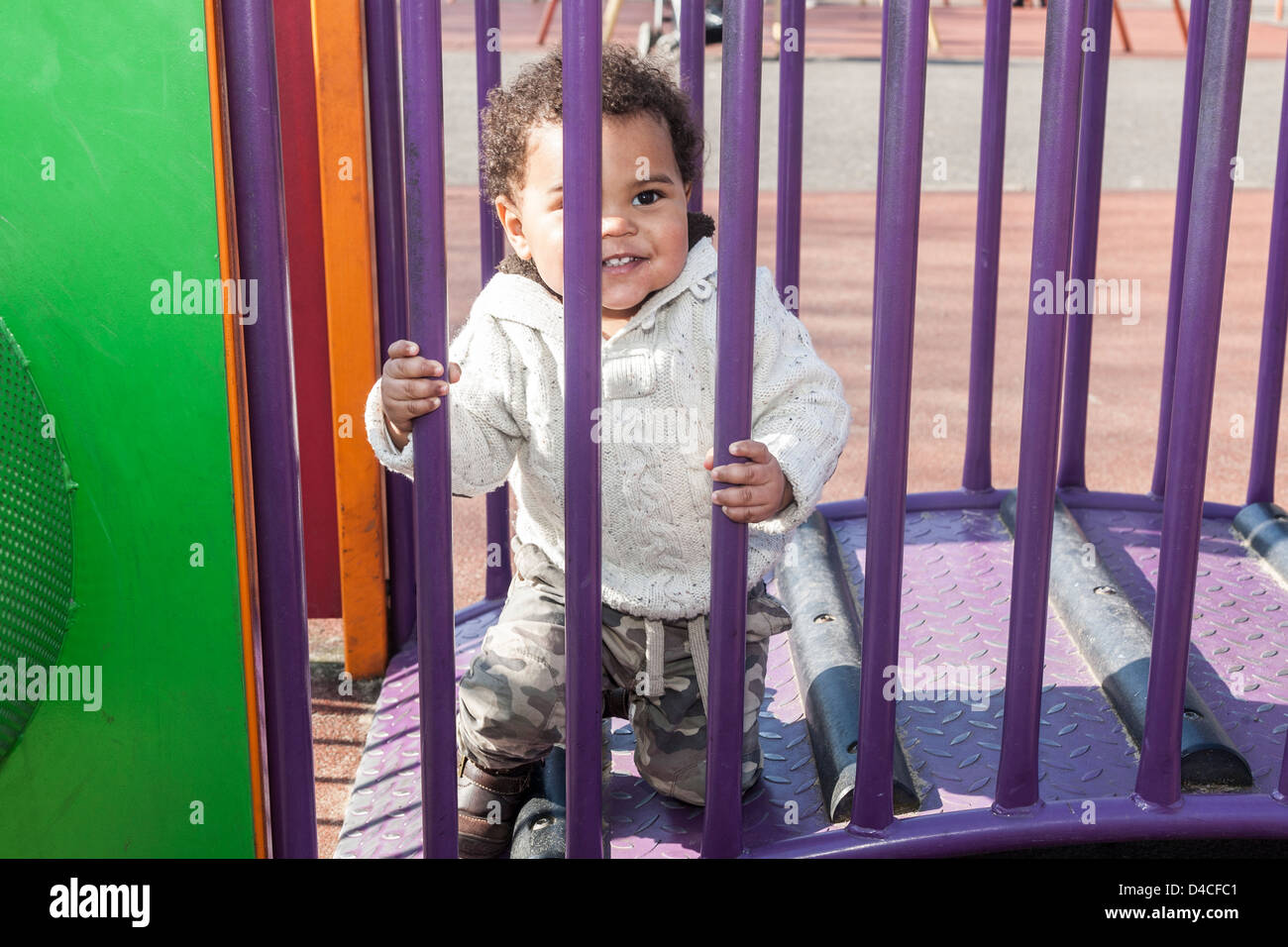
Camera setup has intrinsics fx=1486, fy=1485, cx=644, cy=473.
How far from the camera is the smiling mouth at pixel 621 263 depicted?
1839 millimetres

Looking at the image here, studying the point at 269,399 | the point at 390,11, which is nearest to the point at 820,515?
the point at 390,11

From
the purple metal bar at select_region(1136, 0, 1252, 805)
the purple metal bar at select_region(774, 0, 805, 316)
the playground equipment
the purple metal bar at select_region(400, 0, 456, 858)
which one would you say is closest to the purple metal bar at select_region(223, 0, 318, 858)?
the playground equipment

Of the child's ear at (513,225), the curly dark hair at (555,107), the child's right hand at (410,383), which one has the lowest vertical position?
the child's right hand at (410,383)

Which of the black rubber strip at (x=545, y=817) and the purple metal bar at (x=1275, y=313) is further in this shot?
the purple metal bar at (x=1275, y=313)

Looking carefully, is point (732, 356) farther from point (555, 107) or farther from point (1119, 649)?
point (1119, 649)

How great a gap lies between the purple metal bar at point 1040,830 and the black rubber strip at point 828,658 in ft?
0.37

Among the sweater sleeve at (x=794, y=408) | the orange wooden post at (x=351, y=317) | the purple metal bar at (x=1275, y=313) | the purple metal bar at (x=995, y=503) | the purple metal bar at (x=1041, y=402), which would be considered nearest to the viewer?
the purple metal bar at (x=1041, y=402)

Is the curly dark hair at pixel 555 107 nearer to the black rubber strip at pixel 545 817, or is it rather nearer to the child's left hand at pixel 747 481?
the child's left hand at pixel 747 481

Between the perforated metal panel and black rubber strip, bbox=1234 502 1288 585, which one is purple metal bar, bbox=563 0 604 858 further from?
black rubber strip, bbox=1234 502 1288 585

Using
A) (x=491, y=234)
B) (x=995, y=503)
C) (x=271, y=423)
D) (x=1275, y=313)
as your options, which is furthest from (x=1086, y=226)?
(x=271, y=423)

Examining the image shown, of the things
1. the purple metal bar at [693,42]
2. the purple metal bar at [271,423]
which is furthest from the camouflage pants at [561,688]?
the purple metal bar at [693,42]

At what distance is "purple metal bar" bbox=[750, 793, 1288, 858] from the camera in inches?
69.1

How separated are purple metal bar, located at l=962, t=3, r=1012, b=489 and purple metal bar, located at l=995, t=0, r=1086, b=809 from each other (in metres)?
1.17
